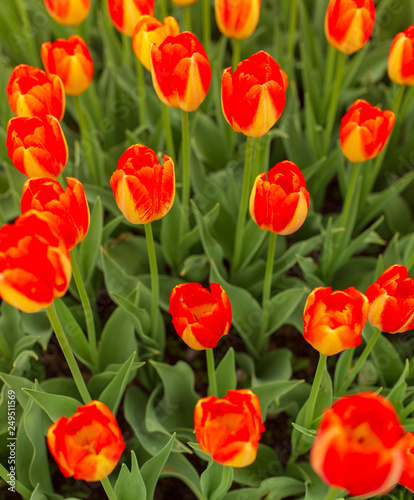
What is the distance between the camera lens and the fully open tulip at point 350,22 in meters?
1.00

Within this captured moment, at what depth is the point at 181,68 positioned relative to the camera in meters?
0.86

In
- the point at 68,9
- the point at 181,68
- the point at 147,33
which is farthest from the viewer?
the point at 68,9

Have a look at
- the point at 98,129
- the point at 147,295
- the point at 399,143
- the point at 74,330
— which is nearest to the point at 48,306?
the point at 74,330

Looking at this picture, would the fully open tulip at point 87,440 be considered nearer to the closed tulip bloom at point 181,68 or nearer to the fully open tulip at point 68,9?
the closed tulip bloom at point 181,68

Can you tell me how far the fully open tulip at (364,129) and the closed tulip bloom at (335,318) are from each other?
31 centimetres

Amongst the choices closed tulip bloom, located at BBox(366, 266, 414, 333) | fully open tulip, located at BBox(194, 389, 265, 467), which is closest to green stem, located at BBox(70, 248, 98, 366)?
fully open tulip, located at BBox(194, 389, 265, 467)

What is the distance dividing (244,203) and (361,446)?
65cm

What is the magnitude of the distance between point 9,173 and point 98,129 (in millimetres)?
299

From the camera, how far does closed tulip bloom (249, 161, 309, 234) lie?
806 millimetres

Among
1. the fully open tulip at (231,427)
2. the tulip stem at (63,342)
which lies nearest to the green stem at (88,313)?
the tulip stem at (63,342)

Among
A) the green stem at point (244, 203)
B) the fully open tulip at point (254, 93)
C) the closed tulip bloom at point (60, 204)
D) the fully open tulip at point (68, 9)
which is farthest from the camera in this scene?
the fully open tulip at point (68, 9)

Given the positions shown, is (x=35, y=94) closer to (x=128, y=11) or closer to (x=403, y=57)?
(x=128, y=11)

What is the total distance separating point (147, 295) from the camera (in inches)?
44.4

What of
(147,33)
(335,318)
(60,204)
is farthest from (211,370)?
(147,33)
